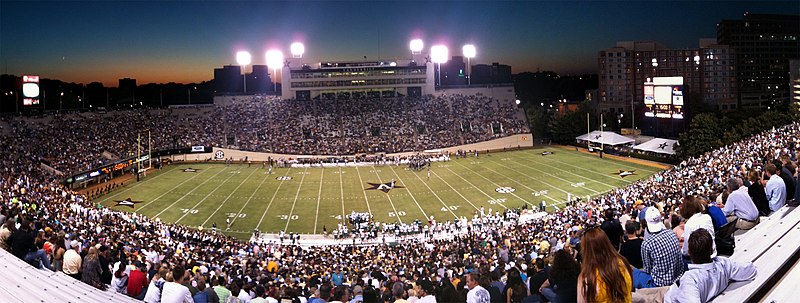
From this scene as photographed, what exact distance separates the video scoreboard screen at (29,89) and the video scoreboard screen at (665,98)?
53260 mm

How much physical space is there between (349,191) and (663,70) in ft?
251

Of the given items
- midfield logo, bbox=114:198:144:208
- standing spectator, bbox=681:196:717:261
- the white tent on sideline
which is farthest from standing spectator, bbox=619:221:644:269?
the white tent on sideline

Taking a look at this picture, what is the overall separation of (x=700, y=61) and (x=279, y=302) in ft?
341

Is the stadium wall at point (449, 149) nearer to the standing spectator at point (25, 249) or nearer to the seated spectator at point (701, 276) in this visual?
the standing spectator at point (25, 249)

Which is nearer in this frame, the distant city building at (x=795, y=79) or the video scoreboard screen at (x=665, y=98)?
the video scoreboard screen at (x=665, y=98)

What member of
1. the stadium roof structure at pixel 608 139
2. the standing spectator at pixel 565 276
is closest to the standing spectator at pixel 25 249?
the standing spectator at pixel 565 276

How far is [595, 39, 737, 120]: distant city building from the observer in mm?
97188

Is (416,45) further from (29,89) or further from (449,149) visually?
(29,89)

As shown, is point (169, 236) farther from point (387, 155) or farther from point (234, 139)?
point (234, 139)

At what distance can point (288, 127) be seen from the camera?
228 ft

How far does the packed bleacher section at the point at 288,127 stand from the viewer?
170 feet

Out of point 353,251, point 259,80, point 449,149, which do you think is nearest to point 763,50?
point 449,149

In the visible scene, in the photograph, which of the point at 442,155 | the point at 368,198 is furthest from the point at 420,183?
the point at 442,155

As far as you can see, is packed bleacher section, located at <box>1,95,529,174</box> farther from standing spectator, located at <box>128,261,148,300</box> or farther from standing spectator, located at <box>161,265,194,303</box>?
standing spectator, located at <box>161,265,194,303</box>
